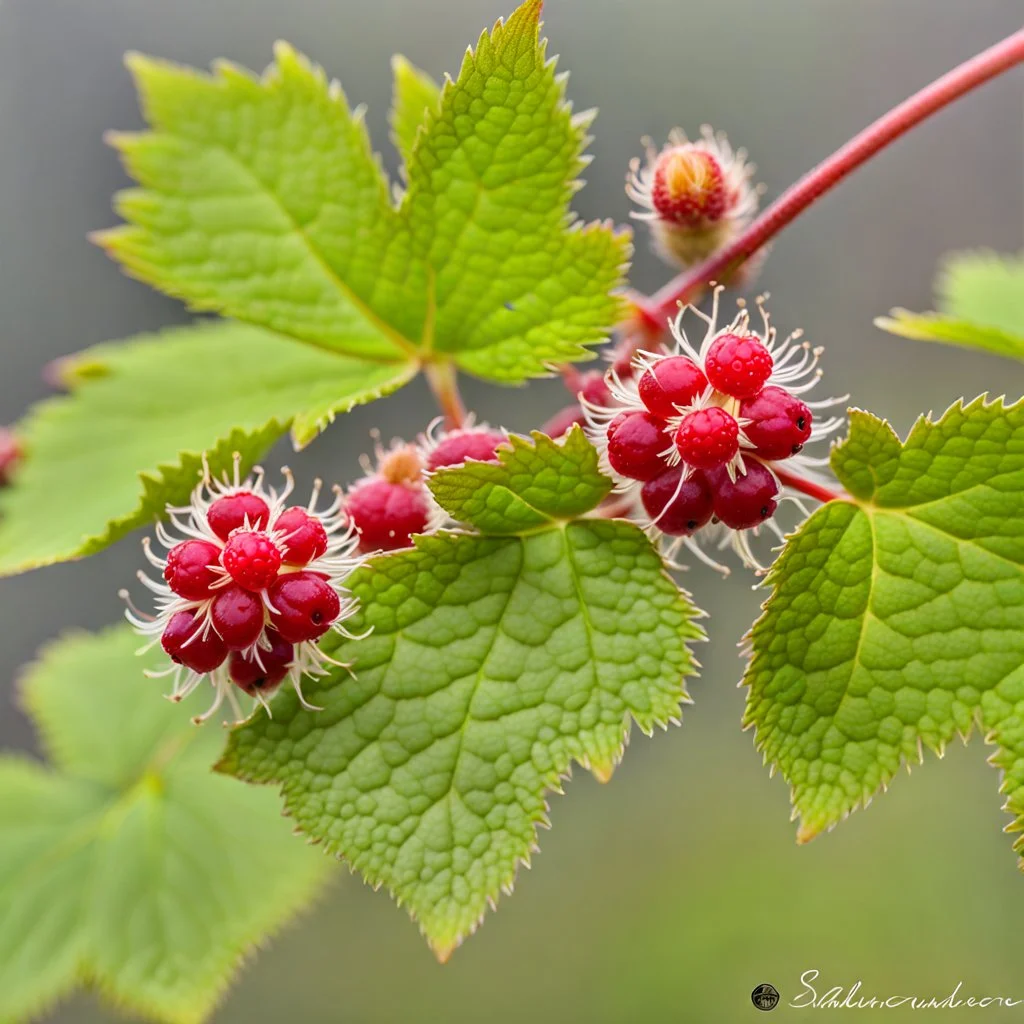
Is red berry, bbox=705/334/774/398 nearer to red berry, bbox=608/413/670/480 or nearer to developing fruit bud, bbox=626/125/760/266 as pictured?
red berry, bbox=608/413/670/480

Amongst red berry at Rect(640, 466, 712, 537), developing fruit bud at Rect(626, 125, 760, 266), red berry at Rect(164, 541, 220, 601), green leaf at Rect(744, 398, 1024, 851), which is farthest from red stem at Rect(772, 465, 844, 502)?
red berry at Rect(164, 541, 220, 601)

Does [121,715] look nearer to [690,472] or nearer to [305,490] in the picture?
[305,490]

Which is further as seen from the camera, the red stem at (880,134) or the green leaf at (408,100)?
the green leaf at (408,100)

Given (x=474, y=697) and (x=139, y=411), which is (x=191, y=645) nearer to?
(x=474, y=697)

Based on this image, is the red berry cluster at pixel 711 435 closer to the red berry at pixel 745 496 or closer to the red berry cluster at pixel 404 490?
the red berry at pixel 745 496

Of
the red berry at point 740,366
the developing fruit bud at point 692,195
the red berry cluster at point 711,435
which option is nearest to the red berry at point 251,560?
the red berry cluster at point 711,435

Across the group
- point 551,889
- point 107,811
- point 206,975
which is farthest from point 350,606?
point 551,889
